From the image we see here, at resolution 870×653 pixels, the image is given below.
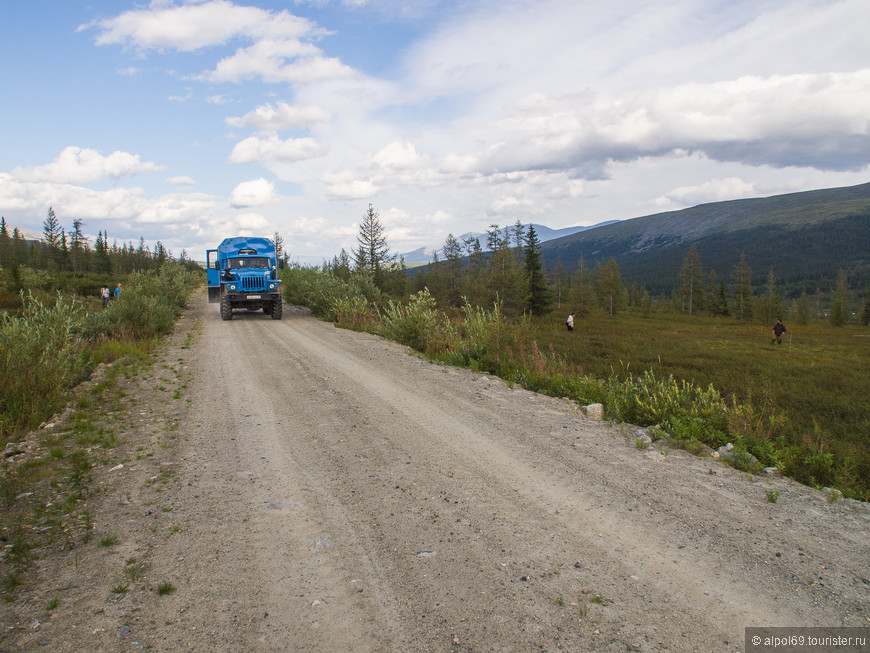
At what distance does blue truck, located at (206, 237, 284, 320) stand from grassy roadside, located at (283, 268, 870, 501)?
8.13 ft

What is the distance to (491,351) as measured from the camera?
34.9ft

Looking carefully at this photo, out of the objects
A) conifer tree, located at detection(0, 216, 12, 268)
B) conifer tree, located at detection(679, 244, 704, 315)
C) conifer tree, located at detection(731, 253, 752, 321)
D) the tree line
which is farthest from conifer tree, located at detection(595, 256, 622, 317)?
conifer tree, located at detection(0, 216, 12, 268)

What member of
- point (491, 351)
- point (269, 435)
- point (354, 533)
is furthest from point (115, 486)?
point (491, 351)

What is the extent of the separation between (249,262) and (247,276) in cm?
99

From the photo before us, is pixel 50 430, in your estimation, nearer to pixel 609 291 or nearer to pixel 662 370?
pixel 662 370

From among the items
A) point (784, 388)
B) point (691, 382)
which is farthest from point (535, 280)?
point (691, 382)

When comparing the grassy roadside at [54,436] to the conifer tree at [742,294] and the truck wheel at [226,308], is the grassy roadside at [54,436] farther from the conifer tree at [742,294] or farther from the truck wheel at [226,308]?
the conifer tree at [742,294]

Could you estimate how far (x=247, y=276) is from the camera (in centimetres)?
2045

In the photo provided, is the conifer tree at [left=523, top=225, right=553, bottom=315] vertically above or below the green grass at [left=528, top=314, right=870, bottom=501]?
above

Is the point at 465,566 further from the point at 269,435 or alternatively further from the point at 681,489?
the point at 269,435

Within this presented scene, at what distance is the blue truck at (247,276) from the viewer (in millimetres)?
20266

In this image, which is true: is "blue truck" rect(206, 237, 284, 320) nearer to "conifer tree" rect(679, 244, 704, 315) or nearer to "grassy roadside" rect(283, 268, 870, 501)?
"grassy roadside" rect(283, 268, 870, 501)

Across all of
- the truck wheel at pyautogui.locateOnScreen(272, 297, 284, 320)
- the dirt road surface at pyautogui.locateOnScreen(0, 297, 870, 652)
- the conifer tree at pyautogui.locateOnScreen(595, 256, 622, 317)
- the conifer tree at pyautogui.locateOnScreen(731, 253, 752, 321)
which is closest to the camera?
the dirt road surface at pyautogui.locateOnScreen(0, 297, 870, 652)

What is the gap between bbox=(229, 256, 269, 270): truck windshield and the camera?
2095 centimetres
